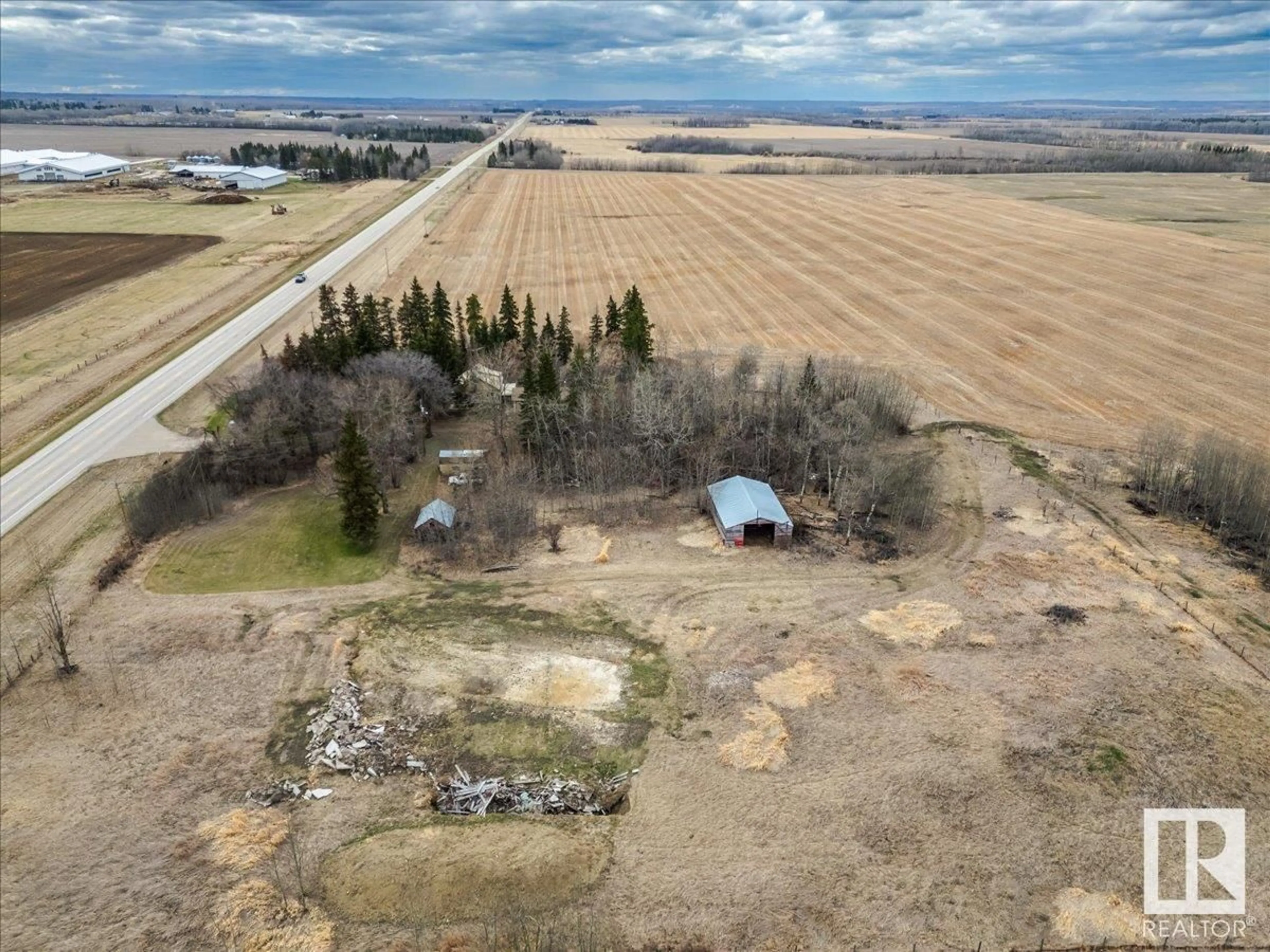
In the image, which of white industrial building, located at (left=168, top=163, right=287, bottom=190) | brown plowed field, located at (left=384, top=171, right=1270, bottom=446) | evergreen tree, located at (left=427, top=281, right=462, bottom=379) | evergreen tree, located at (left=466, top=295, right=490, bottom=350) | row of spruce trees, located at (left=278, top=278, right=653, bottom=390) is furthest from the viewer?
white industrial building, located at (left=168, top=163, right=287, bottom=190)

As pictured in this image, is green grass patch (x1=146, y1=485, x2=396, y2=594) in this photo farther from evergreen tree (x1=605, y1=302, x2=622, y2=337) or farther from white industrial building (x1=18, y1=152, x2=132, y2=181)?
white industrial building (x1=18, y1=152, x2=132, y2=181)

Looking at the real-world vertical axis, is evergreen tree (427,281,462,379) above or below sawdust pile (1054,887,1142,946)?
above

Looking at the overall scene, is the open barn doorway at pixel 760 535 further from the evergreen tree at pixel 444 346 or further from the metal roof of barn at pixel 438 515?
the evergreen tree at pixel 444 346

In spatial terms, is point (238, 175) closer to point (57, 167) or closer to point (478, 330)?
point (57, 167)

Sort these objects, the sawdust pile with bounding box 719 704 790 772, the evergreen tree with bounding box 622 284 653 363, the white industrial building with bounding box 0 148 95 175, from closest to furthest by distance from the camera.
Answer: the sawdust pile with bounding box 719 704 790 772 → the evergreen tree with bounding box 622 284 653 363 → the white industrial building with bounding box 0 148 95 175

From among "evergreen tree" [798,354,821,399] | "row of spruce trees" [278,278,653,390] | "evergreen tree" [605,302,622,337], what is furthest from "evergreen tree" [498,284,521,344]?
"evergreen tree" [798,354,821,399]

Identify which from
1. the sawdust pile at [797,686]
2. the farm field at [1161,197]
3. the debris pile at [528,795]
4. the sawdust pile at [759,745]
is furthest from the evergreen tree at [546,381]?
the farm field at [1161,197]

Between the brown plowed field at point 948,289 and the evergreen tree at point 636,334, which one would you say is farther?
the brown plowed field at point 948,289
